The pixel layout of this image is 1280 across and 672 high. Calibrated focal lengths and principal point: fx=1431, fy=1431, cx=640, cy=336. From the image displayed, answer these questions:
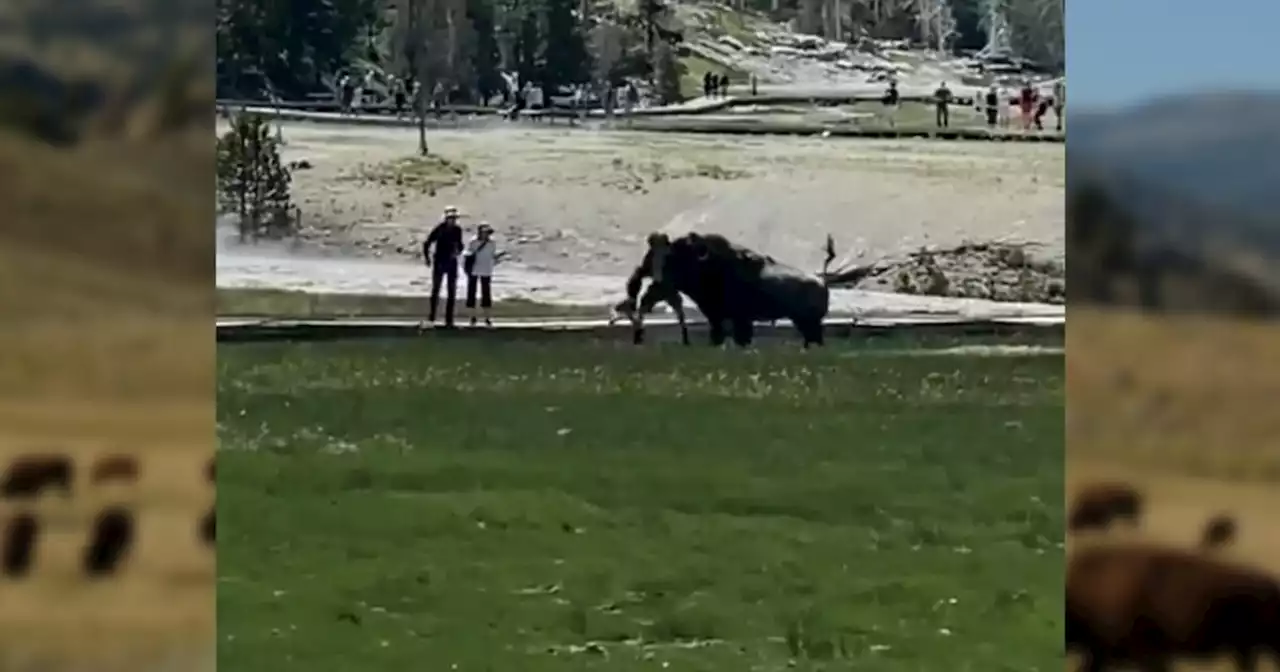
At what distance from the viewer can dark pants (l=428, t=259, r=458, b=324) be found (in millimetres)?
3811

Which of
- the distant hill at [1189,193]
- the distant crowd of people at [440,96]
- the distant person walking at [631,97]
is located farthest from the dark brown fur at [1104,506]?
the distant person walking at [631,97]

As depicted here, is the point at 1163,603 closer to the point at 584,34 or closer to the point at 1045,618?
the point at 1045,618

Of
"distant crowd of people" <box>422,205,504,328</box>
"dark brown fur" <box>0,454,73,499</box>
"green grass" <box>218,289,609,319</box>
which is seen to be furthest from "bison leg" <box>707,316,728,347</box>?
→ "dark brown fur" <box>0,454,73,499</box>

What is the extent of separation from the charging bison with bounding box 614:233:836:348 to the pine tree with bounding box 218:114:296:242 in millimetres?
944

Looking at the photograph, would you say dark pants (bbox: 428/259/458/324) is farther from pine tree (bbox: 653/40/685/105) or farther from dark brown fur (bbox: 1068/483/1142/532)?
dark brown fur (bbox: 1068/483/1142/532)

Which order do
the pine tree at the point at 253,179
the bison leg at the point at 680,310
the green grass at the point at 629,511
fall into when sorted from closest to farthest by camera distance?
the green grass at the point at 629,511
the pine tree at the point at 253,179
the bison leg at the point at 680,310

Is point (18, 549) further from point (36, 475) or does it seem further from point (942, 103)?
point (942, 103)

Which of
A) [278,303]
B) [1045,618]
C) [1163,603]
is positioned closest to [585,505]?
[278,303]

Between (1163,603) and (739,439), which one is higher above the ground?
(739,439)

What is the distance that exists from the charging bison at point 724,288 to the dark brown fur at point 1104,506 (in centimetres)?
80

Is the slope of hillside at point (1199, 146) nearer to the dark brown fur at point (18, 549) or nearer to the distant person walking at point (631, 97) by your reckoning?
the distant person walking at point (631, 97)

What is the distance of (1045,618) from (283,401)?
206 centimetres

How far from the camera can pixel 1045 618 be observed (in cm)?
370

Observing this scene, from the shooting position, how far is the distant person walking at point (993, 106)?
3.85 m
